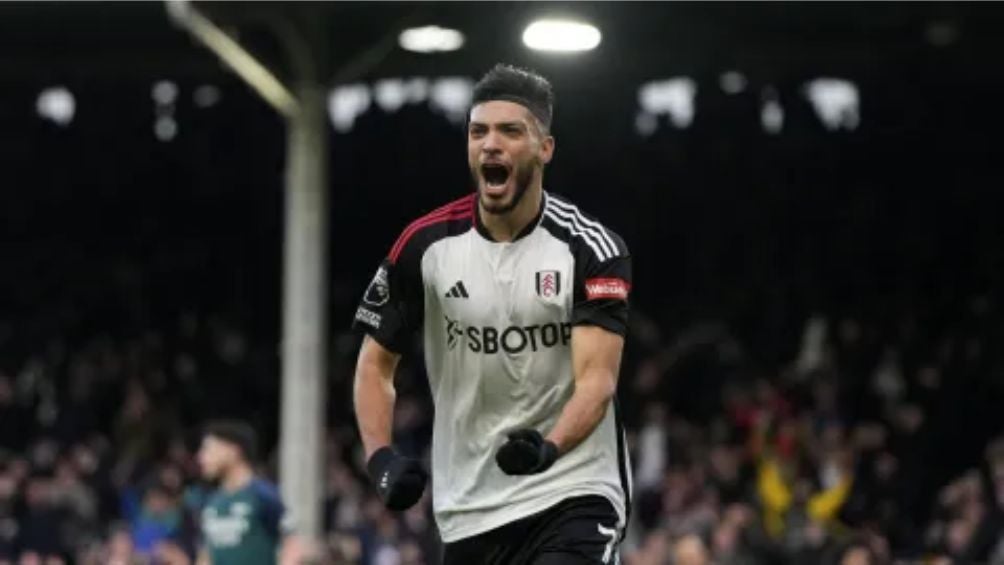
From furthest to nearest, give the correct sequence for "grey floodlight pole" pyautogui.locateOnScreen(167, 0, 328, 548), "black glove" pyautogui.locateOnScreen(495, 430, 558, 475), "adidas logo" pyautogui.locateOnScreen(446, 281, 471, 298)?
1. "grey floodlight pole" pyautogui.locateOnScreen(167, 0, 328, 548)
2. "adidas logo" pyautogui.locateOnScreen(446, 281, 471, 298)
3. "black glove" pyautogui.locateOnScreen(495, 430, 558, 475)

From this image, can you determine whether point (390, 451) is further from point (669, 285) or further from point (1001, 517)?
point (669, 285)

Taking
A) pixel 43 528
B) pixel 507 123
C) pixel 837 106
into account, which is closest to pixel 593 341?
pixel 507 123

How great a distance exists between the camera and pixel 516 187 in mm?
5566

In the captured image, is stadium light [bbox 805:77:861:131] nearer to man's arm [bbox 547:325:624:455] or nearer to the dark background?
the dark background

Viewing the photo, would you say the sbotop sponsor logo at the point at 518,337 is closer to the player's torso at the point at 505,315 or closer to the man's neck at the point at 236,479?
the player's torso at the point at 505,315

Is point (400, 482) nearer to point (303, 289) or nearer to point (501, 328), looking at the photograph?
point (501, 328)

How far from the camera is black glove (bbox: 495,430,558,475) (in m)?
5.20

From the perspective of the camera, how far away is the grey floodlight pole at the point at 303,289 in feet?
50.0

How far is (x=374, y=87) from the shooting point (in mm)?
21844

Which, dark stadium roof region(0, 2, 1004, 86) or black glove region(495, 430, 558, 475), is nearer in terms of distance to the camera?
black glove region(495, 430, 558, 475)

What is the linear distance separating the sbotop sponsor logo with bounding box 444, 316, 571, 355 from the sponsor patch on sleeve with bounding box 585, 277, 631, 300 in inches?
4.7

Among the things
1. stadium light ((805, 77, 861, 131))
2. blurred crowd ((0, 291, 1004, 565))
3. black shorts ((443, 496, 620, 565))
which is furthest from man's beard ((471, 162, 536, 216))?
stadium light ((805, 77, 861, 131))

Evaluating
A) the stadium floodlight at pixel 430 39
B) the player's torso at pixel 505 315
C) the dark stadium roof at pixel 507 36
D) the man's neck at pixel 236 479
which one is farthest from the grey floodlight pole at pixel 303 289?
the player's torso at pixel 505 315

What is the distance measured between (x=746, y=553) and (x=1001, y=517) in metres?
1.65
